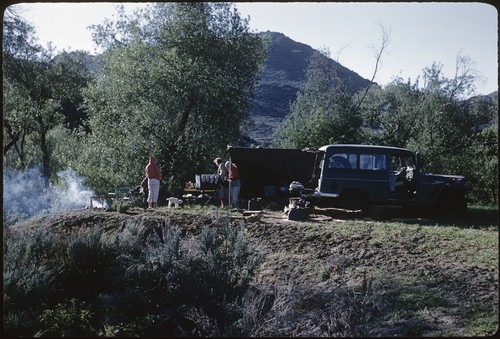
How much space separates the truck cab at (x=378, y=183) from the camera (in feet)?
41.7

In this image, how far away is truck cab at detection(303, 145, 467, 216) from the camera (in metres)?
12.7

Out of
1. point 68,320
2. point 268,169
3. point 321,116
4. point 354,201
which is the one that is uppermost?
point 321,116

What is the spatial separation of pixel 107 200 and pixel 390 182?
31.8 feet

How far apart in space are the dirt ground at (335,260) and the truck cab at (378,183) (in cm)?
107

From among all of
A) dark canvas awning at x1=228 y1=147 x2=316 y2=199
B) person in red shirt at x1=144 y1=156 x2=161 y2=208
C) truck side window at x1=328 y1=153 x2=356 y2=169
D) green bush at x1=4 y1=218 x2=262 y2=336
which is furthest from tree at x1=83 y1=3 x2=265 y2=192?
green bush at x1=4 y1=218 x2=262 y2=336

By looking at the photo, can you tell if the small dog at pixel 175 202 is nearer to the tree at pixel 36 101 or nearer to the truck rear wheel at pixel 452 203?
the truck rear wheel at pixel 452 203

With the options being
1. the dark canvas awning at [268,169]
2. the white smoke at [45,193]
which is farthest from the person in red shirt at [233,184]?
the white smoke at [45,193]

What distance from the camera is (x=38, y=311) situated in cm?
644

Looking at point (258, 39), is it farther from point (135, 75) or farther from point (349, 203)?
point (349, 203)

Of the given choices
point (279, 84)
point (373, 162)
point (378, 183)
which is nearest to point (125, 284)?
point (378, 183)

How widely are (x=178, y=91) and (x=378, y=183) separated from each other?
9078 mm

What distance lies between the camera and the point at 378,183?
41.9 ft

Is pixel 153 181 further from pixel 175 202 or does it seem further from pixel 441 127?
pixel 441 127

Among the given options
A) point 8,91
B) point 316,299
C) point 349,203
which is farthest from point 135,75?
point 316,299
